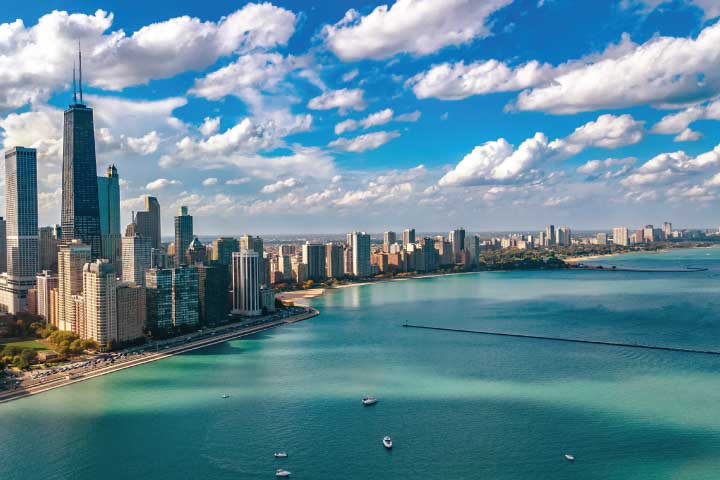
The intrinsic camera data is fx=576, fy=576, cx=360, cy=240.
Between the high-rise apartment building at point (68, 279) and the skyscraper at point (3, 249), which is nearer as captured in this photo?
the high-rise apartment building at point (68, 279)

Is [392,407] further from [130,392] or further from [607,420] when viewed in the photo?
[130,392]

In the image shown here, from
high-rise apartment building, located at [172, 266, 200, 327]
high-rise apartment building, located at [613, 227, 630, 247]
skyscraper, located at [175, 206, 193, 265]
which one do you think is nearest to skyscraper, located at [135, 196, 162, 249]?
skyscraper, located at [175, 206, 193, 265]

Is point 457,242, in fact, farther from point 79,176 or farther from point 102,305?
point 102,305

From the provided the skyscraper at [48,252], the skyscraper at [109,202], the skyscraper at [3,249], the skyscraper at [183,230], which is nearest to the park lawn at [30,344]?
the skyscraper at [48,252]

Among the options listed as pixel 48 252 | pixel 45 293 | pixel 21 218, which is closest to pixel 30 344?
pixel 45 293

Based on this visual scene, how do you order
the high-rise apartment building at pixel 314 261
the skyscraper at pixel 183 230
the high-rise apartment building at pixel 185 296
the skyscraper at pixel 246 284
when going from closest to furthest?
the high-rise apartment building at pixel 185 296 < the skyscraper at pixel 246 284 < the high-rise apartment building at pixel 314 261 < the skyscraper at pixel 183 230

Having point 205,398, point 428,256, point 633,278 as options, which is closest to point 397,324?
point 205,398

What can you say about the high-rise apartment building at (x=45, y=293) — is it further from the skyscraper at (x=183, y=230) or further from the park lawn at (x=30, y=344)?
the skyscraper at (x=183, y=230)

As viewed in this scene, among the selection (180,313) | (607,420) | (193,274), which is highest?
(193,274)
